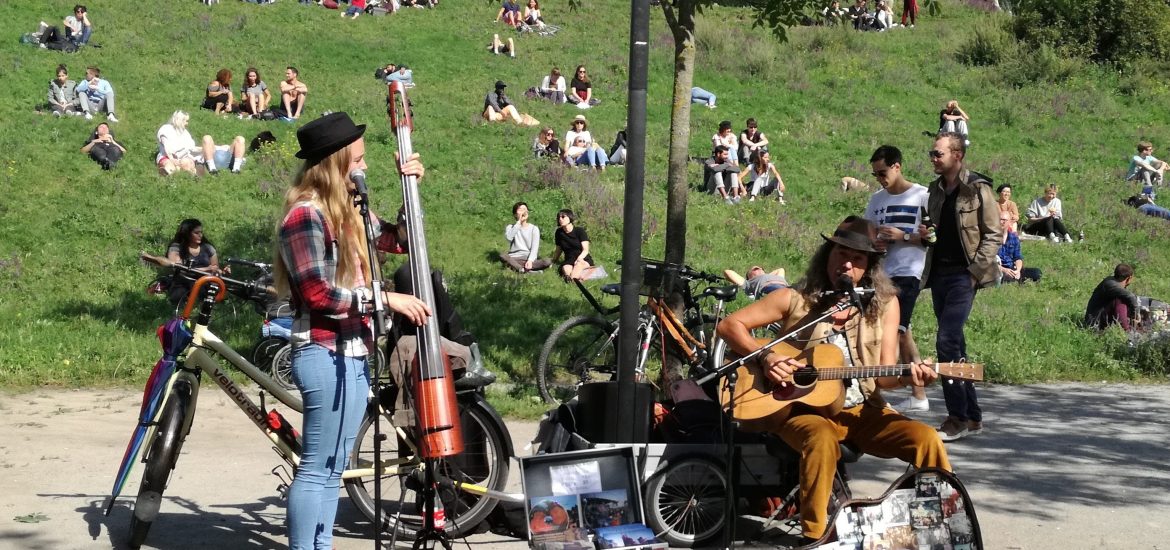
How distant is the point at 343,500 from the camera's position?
676 centimetres

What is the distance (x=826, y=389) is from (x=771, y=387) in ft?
0.86

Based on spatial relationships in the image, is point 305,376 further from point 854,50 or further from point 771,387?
point 854,50

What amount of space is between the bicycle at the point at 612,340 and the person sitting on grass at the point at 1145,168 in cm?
1591

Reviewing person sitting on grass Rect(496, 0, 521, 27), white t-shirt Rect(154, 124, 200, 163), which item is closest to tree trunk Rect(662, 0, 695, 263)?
white t-shirt Rect(154, 124, 200, 163)

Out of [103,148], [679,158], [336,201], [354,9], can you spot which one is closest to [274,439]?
[336,201]

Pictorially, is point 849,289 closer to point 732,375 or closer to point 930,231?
point 732,375

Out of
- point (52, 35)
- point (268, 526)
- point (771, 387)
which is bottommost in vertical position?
point (268, 526)

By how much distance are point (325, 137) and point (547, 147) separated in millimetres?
16011

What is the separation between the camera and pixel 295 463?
5762mm

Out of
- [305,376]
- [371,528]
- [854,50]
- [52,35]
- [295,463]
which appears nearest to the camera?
[305,376]

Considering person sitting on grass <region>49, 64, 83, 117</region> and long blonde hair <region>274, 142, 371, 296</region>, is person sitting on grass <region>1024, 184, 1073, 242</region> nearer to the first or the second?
person sitting on grass <region>49, 64, 83, 117</region>

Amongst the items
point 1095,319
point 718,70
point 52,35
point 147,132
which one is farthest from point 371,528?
point 718,70

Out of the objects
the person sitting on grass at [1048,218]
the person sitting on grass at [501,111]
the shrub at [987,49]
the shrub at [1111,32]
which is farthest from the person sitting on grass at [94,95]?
the shrub at [1111,32]

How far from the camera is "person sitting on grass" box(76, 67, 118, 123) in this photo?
67.3 ft
